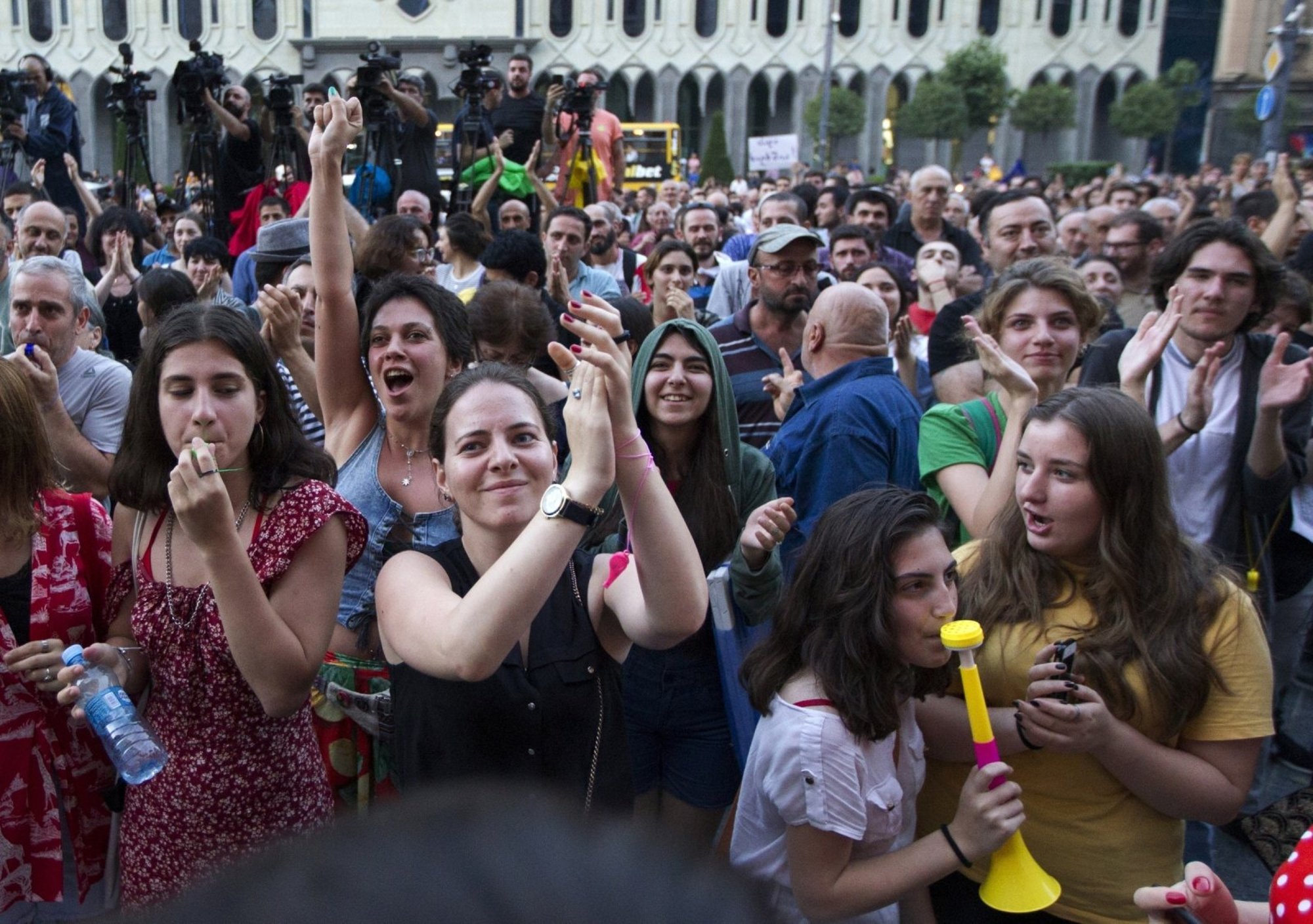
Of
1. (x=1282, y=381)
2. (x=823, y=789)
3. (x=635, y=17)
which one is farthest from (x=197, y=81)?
(x=635, y=17)

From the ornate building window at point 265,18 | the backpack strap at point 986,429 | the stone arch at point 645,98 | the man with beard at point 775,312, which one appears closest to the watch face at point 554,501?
the backpack strap at point 986,429

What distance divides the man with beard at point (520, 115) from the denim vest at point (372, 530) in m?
6.39

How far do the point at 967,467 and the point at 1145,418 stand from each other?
0.80 m

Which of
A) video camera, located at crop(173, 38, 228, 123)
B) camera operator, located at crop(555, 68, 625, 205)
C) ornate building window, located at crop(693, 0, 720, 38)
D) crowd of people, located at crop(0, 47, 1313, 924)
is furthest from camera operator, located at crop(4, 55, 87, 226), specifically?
ornate building window, located at crop(693, 0, 720, 38)

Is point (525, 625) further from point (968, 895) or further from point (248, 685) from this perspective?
point (968, 895)

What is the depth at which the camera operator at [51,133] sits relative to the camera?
8.45m

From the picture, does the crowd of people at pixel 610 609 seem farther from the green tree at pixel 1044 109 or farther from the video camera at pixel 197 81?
the green tree at pixel 1044 109

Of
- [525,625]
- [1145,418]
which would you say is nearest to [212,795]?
[525,625]

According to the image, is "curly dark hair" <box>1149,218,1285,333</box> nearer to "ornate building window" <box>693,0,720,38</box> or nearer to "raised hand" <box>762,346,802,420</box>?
"raised hand" <box>762,346,802,420</box>

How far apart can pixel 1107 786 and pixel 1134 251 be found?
443cm

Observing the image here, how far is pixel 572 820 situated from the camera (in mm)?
653

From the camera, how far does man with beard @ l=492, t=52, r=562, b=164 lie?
344 inches

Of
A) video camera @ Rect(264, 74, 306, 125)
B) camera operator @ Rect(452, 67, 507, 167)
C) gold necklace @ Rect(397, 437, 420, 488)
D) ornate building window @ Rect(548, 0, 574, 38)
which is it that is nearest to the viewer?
gold necklace @ Rect(397, 437, 420, 488)

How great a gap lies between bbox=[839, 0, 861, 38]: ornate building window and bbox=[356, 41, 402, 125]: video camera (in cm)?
5281
